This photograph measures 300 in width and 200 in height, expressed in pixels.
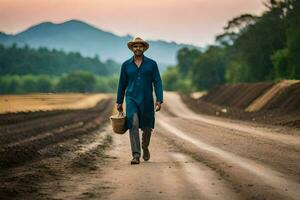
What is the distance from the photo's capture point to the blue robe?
12.5 m

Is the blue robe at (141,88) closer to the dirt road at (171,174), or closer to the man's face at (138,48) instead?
the man's face at (138,48)

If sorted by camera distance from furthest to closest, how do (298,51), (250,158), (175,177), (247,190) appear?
1. (298,51)
2. (250,158)
3. (175,177)
4. (247,190)

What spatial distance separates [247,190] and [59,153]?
7.26 m

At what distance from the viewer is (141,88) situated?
493 inches

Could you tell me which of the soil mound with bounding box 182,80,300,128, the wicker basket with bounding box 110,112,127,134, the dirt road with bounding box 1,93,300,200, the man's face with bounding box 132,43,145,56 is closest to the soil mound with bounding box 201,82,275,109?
the soil mound with bounding box 182,80,300,128

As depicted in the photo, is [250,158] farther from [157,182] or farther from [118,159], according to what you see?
[157,182]

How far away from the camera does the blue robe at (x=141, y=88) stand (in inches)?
491

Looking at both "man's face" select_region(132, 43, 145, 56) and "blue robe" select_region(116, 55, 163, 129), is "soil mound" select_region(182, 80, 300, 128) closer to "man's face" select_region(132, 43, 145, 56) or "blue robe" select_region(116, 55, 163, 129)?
"blue robe" select_region(116, 55, 163, 129)

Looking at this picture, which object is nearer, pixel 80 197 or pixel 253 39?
pixel 80 197

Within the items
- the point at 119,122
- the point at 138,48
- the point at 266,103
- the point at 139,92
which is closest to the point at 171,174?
the point at 119,122

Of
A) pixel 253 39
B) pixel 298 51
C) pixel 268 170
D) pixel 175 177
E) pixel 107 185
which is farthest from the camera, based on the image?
pixel 253 39

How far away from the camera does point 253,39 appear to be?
73.0 meters

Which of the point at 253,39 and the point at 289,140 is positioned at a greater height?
the point at 253,39

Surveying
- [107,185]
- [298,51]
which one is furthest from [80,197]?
[298,51]
